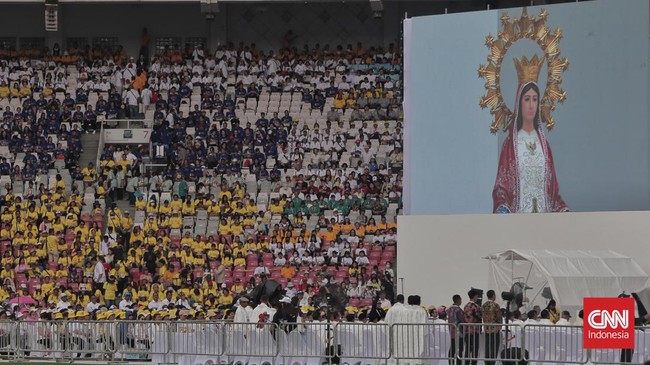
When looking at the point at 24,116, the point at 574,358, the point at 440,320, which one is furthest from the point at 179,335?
the point at 24,116

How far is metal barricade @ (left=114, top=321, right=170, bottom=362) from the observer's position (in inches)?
1118

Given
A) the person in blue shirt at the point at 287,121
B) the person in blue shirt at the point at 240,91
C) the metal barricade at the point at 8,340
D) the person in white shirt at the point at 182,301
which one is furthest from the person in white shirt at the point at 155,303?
the person in blue shirt at the point at 240,91

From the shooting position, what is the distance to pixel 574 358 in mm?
25484

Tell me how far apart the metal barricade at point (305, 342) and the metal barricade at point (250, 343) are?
0.50 ft

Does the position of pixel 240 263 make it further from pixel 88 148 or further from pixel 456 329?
pixel 456 329

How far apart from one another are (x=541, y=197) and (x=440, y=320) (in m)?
8.20

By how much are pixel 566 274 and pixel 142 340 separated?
898 centimetres

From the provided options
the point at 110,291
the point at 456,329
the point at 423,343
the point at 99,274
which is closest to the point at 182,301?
the point at 110,291

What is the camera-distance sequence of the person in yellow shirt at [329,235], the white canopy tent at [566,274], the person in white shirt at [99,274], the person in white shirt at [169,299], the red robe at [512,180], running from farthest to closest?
the person in yellow shirt at [329,235] → the person in white shirt at [99,274] → the person in white shirt at [169,299] → the red robe at [512,180] → the white canopy tent at [566,274]

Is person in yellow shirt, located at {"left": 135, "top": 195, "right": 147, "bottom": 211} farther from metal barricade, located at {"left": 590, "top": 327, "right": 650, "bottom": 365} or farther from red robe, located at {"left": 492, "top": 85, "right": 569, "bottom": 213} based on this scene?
metal barricade, located at {"left": 590, "top": 327, "right": 650, "bottom": 365}

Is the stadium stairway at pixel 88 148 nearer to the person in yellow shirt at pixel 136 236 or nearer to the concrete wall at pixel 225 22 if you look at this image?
the person in yellow shirt at pixel 136 236

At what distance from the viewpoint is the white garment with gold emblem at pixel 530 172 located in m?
35.1

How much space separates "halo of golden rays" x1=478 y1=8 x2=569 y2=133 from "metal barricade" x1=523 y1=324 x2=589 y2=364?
34.0ft

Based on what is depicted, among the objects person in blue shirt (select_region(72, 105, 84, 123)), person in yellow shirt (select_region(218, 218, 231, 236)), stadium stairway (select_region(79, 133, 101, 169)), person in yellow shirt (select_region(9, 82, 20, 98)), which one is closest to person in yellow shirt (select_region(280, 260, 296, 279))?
person in yellow shirt (select_region(218, 218, 231, 236))
